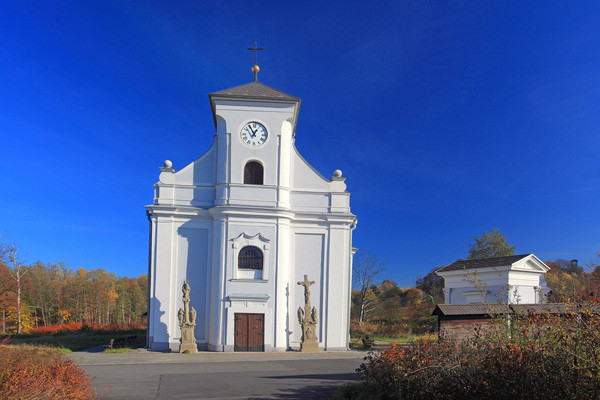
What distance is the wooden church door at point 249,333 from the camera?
22.0m

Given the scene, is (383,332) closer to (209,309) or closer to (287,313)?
(287,313)

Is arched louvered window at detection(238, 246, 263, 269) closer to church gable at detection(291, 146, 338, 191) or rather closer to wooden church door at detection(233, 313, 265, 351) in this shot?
wooden church door at detection(233, 313, 265, 351)

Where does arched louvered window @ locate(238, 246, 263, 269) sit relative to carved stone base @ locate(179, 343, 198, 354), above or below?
above

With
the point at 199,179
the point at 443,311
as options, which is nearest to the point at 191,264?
the point at 199,179

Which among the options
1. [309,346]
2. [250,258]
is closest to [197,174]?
[250,258]

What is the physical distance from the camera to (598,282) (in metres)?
8.07

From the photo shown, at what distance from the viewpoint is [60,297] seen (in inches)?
2291

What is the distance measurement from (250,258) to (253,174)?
454 centimetres

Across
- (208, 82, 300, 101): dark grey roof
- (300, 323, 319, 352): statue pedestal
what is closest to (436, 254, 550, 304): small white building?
(300, 323, 319, 352): statue pedestal

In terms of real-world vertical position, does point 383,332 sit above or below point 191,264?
below

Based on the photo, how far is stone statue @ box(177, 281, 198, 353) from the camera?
837 inches

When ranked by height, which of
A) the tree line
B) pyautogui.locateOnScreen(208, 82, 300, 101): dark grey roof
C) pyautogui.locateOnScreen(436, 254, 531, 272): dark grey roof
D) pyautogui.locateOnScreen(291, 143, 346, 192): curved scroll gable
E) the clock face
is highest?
pyautogui.locateOnScreen(208, 82, 300, 101): dark grey roof

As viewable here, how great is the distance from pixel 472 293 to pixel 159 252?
63.0 ft

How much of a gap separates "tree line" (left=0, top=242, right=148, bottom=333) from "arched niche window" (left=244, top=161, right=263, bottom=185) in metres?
30.3
